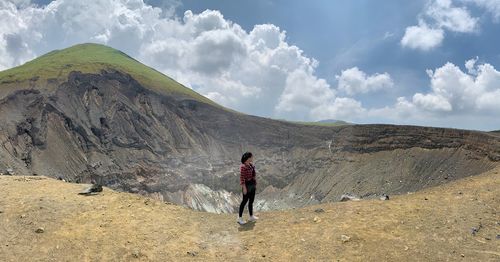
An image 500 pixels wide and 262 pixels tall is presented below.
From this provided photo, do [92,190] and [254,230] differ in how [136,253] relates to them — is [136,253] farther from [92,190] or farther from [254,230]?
[92,190]

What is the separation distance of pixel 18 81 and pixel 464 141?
82.2 metres

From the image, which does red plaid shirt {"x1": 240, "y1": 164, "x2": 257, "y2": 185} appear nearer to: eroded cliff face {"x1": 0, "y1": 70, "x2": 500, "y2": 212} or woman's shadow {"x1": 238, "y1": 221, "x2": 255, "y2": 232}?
woman's shadow {"x1": 238, "y1": 221, "x2": 255, "y2": 232}

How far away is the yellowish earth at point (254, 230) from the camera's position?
11.4 metres

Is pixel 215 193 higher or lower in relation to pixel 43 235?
lower

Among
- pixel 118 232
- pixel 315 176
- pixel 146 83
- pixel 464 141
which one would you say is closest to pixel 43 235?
pixel 118 232

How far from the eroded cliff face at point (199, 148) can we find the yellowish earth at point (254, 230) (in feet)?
164

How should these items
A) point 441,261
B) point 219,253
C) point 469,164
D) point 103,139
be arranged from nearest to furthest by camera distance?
1. point 441,261
2. point 219,253
3. point 469,164
4. point 103,139

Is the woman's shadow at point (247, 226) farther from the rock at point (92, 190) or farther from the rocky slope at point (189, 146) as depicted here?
the rocky slope at point (189, 146)

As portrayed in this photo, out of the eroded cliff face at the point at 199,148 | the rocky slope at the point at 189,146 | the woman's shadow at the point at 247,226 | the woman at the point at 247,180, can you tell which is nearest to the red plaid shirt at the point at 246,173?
the woman at the point at 247,180

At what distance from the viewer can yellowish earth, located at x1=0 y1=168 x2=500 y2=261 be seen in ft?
37.4

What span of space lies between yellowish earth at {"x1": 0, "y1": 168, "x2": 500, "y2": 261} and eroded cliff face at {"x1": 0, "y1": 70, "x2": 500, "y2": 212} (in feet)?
164

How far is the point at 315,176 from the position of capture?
84938 mm

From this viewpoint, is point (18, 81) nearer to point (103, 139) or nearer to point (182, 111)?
point (103, 139)

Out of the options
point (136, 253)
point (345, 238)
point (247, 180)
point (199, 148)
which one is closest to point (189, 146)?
point (199, 148)
